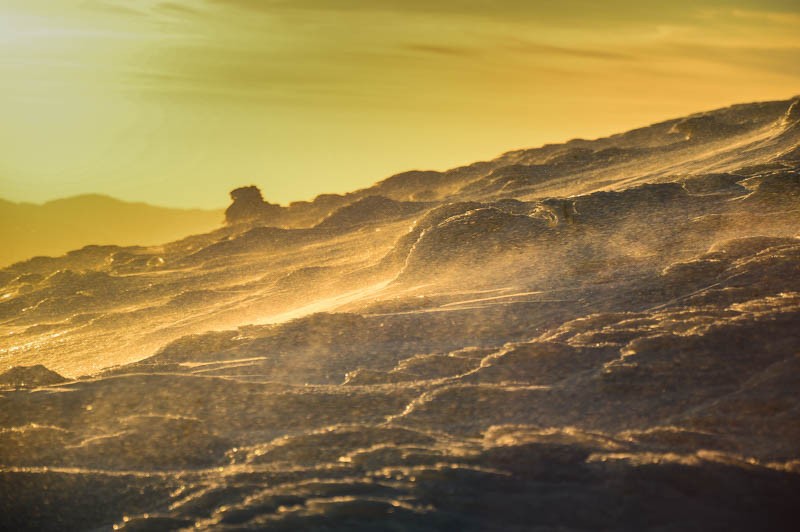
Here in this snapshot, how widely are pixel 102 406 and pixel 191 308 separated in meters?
19.0

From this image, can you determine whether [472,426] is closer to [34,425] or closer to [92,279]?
[34,425]

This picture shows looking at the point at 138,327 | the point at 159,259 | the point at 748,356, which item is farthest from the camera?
the point at 159,259

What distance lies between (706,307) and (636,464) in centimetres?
780

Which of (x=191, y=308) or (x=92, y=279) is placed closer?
(x=191, y=308)

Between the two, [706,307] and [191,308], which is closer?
[706,307]

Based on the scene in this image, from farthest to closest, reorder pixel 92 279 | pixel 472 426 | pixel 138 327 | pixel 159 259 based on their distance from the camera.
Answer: pixel 159 259
pixel 92 279
pixel 138 327
pixel 472 426

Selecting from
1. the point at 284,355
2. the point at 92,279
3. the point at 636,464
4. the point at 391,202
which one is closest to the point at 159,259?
the point at 92,279

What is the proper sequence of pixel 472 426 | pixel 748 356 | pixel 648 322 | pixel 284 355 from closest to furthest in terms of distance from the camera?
1. pixel 472 426
2. pixel 748 356
3. pixel 648 322
4. pixel 284 355

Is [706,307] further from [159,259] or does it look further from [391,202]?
[159,259]

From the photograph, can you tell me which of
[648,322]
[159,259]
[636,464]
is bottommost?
[636,464]

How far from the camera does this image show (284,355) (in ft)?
73.7

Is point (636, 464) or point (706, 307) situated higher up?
point (706, 307)

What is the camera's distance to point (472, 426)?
55.4ft

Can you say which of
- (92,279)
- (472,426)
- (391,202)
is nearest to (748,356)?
(472,426)
